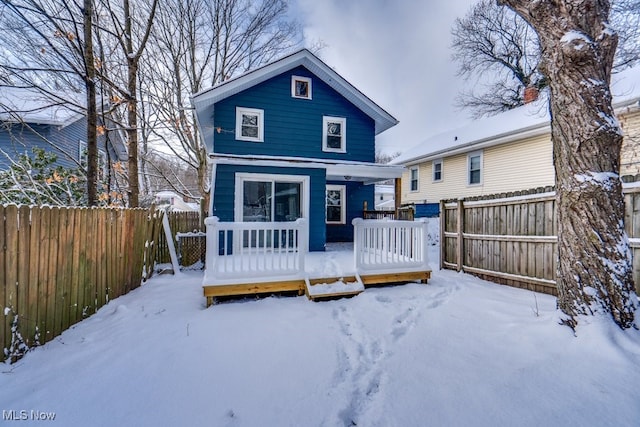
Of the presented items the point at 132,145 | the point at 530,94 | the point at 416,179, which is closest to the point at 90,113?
the point at 132,145

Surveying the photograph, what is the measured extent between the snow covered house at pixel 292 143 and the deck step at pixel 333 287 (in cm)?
304

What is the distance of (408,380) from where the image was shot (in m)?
2.36

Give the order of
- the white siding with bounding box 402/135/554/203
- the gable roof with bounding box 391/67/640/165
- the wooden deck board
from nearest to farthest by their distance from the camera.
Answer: the wooden deck board → the gable roof with bounding box 391/67/640/165 → the white siding with bounding box 402/135/554/203

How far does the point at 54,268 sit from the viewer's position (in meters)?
3.14

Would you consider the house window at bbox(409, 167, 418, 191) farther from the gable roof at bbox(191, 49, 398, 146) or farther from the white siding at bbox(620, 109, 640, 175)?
the white siding at bbox(620, 109, 640, 175)

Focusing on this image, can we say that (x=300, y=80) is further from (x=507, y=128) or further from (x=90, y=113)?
(x=507, y=128)

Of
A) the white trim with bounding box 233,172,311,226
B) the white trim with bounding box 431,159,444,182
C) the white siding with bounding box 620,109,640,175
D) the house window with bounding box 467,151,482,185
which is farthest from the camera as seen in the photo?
the white trim with bounding box 431,159,444,182

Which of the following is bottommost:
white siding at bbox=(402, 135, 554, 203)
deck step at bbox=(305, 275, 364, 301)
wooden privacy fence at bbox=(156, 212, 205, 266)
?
deck step at bbox=(305, 275, 364, 301)

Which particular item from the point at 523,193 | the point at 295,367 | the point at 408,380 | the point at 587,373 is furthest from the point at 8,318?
the point at 523,193

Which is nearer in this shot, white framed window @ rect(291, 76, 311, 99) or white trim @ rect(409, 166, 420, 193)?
white framed window @ rect(291, 76, 311, 99)

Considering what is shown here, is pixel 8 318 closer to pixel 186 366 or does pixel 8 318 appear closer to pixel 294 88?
pixel 186 366

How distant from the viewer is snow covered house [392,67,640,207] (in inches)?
354

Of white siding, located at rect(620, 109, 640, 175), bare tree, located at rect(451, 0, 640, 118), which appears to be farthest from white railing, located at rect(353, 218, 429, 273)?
bare tree, located at rect(451, 0, 640, 118)

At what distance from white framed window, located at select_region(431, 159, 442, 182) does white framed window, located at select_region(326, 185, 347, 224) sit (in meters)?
7.59
